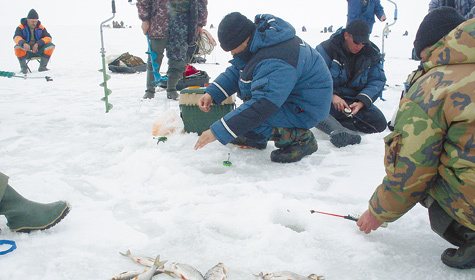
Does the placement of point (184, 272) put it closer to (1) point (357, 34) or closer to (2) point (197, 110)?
(2) point (197, 110)

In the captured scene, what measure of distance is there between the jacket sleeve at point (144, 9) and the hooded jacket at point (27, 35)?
555 cm

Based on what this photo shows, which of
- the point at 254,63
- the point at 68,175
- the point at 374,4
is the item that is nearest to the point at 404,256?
the point at 254,63

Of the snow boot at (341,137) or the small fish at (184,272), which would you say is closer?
the small fish at (184,272)

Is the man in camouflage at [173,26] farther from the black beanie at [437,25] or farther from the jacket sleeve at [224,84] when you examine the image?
the black beanie at [437,25]

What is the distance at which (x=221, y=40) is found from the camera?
9.39 ft

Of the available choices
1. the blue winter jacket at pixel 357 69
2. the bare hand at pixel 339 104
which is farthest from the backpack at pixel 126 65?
the bare hand at pixel 339 104

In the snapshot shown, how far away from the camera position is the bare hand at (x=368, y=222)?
1.88m

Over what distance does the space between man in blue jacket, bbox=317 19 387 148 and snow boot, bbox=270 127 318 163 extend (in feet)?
1.76

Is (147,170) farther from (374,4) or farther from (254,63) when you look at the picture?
(374,4)

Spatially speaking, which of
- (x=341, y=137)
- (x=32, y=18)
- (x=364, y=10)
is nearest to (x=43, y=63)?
(x=32, y=18)

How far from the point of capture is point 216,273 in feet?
5.60

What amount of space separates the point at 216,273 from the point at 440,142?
113 centimetres

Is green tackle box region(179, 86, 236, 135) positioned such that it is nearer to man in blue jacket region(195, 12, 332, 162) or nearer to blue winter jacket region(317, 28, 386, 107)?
man in blue jacket region(195, 12, 332, 162)

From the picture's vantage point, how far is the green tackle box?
377cm
